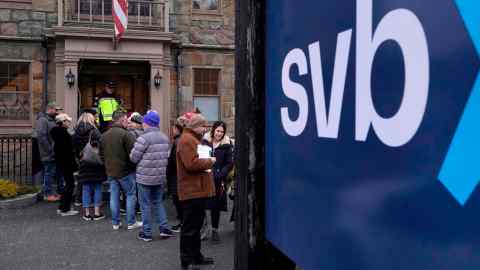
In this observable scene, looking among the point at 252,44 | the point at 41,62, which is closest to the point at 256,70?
the point at 252,44

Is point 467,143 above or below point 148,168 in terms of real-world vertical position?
above

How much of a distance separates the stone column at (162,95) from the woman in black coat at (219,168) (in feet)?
21.3

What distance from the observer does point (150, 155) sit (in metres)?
6.21

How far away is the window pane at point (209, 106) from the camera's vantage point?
45.4ft

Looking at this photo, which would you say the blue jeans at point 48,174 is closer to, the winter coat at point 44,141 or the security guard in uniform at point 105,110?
the winter coat at point 44,141

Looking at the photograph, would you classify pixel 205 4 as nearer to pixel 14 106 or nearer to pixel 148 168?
pixel 14 106

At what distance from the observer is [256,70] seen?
127cm

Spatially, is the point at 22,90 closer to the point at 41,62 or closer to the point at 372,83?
the point at 41,62

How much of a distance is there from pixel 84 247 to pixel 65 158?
2.78 meters

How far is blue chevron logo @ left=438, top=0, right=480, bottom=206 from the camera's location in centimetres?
54

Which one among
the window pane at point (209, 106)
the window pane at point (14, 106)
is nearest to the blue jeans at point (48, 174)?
the window pane at point (14, 106)

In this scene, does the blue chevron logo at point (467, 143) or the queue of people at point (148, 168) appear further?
the queue of people at point (148, 168)

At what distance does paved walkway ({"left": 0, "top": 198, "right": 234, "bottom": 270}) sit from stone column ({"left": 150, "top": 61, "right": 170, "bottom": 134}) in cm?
536

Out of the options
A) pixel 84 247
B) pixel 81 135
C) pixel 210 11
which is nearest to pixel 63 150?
pixel 81 135
